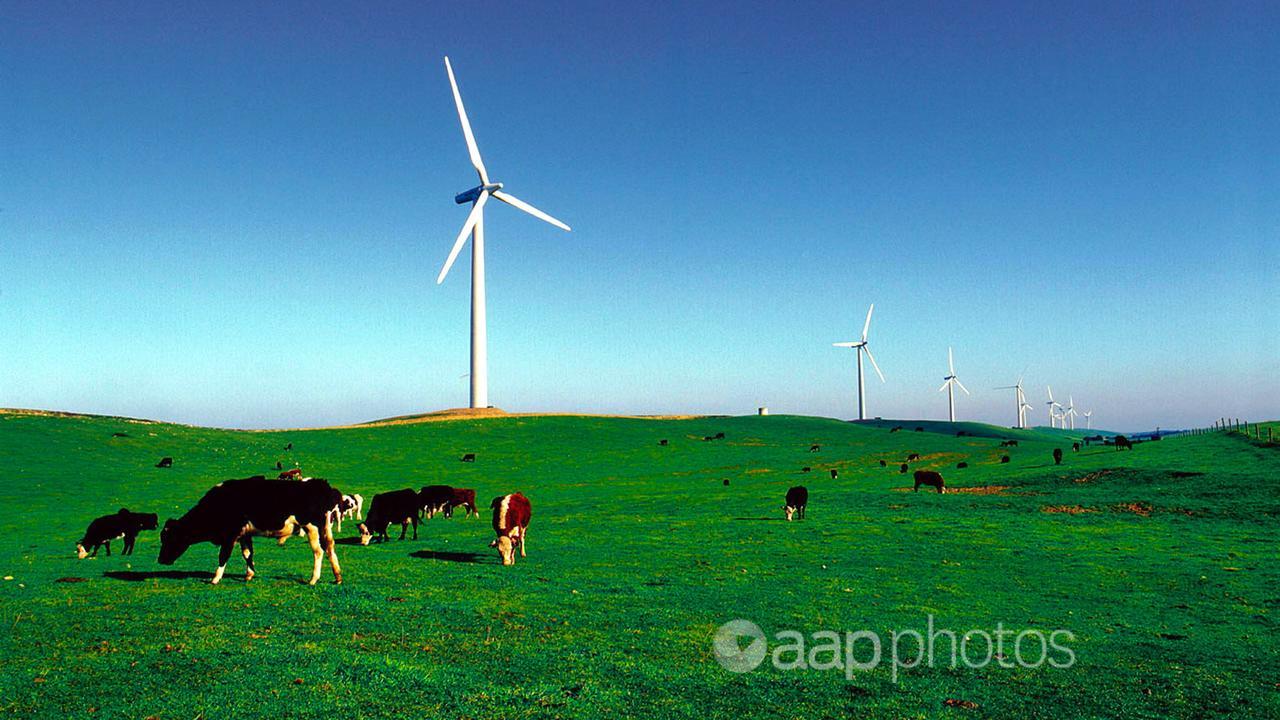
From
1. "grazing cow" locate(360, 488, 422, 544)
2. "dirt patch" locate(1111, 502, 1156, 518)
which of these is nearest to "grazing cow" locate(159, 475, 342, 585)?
"grazing cow" locate(360, 488, 422, 544)

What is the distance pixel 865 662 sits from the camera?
409 inches

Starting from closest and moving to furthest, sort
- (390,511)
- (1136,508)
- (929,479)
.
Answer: (390,511) → (1136,508) → (929,479)

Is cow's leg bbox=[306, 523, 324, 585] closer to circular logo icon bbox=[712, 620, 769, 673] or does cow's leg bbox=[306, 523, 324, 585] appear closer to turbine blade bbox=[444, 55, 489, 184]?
circular logo icon bbox=[712, 620, 769, 673]

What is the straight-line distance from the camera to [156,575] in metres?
15.5

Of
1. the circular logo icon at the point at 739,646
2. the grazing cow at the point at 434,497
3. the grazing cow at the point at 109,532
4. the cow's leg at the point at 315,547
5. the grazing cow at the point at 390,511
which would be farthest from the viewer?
the grazing cow at the point at 434,497

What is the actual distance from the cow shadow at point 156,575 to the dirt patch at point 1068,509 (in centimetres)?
3057

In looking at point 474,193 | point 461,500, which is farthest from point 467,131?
point 461,500

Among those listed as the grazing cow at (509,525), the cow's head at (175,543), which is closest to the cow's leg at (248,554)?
the cow's head at (175,543)

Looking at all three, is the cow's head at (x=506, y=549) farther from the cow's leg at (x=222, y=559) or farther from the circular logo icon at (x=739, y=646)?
the circular logo icon at (x=739, y=646)

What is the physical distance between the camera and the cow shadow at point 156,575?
14.9 meters

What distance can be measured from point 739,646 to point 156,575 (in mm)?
12549

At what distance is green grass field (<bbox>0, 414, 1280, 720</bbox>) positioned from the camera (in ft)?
28.3

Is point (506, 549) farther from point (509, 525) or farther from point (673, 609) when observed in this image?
point (673, 609)

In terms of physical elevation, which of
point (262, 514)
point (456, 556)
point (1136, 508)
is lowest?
point (456, 556)
